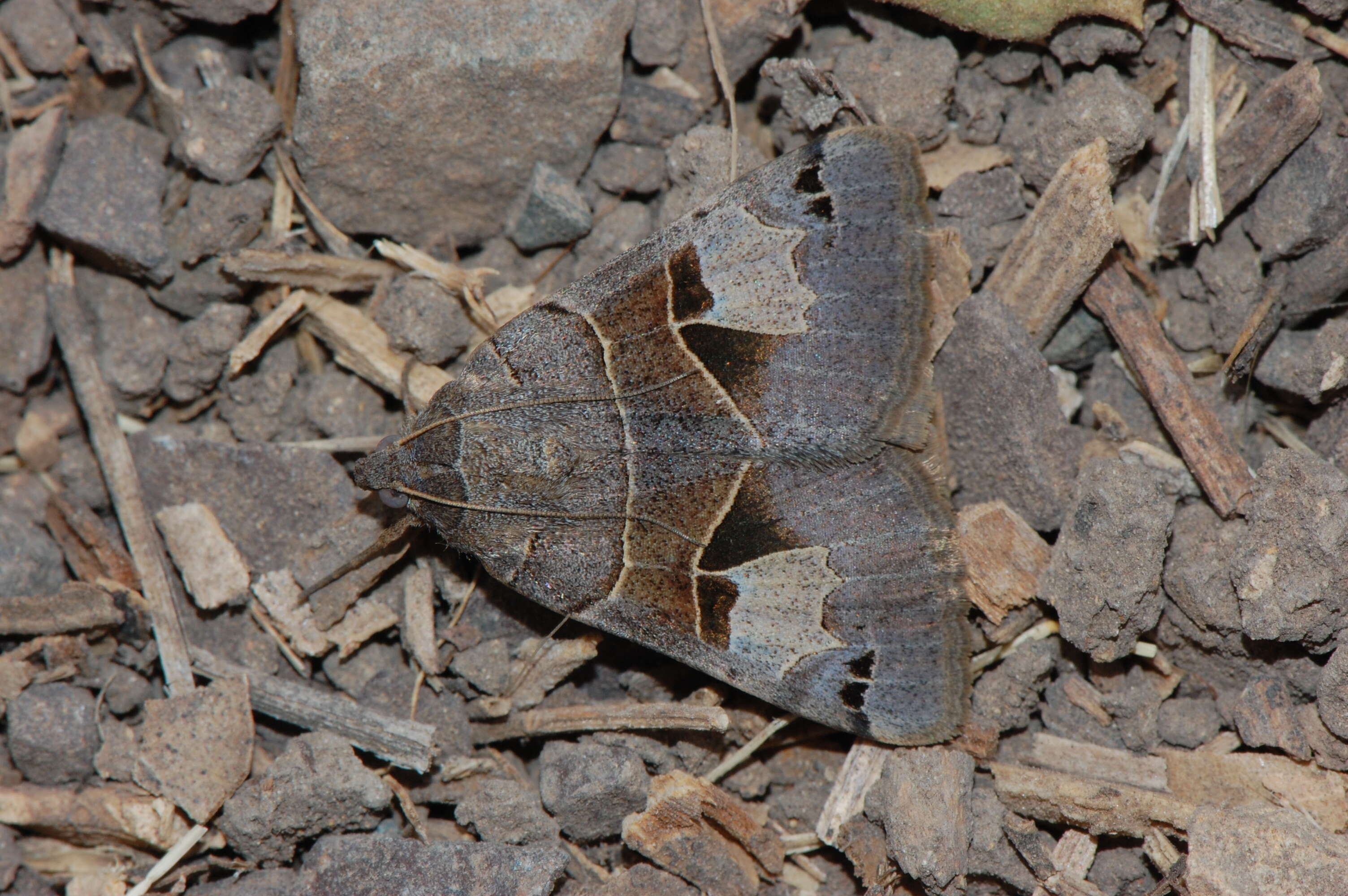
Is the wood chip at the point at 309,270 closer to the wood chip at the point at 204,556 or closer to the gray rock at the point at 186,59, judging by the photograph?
the gray rock at the point at 186,59

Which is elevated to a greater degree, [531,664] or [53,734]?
[531,664]

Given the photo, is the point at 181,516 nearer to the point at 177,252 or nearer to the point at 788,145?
the point at 177,252

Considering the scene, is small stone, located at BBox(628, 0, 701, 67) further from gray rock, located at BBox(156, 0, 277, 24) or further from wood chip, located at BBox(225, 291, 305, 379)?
wood chip, located at BBox(225, 291, 305, 379)

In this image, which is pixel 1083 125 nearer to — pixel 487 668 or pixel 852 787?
pixel 852 787

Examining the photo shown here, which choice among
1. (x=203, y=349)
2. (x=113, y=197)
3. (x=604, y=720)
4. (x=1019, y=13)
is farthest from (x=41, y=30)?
(x=1019, y=13)

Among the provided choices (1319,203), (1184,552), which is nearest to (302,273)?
(1184,552)

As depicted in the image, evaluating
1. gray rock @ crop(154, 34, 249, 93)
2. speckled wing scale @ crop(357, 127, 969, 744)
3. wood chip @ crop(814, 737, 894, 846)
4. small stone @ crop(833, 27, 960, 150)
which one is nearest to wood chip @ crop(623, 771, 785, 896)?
wood chip @ crop(814, 737, 894, 846)
